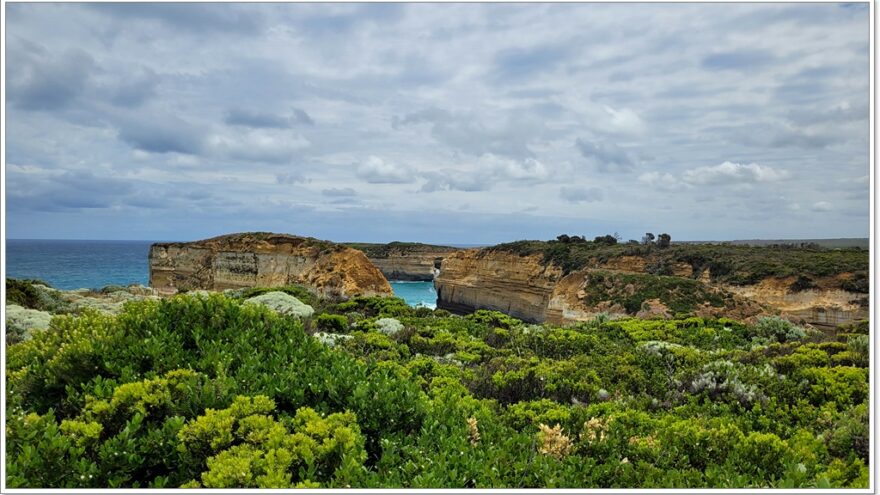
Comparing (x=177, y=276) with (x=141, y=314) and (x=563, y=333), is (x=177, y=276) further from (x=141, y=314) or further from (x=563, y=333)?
(x=141, y=314)

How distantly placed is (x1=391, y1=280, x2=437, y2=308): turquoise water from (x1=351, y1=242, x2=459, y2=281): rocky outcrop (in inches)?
129

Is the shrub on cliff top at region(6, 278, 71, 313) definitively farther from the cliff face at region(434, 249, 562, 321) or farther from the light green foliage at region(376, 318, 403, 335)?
the cliff face at region(434, 249, 562, 321)

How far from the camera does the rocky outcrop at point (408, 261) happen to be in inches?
4343

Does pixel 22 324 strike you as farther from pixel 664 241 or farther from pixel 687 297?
pixel 664 241

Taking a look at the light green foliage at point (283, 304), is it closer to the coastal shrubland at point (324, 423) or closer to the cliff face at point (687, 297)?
the coastal shrubland at point (324, 423)

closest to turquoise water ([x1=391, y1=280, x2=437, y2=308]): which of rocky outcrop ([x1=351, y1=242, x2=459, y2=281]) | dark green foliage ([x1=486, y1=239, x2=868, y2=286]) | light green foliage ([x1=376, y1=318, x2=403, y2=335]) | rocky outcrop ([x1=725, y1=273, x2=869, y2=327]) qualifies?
rocky outcrop ([x1=351, y1=242, x2=459, y2=281])

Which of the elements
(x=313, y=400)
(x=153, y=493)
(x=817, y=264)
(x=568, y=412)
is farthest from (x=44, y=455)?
(x=817, y=264)

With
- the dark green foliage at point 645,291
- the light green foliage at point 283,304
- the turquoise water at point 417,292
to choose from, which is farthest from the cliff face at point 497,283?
the light green foliage at point 283,304

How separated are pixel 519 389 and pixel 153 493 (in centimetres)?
558

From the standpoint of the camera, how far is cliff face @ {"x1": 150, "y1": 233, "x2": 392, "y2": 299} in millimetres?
44938

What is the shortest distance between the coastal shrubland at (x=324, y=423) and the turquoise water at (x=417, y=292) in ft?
217

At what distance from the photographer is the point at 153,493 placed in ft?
12.2

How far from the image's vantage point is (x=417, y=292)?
3558 inches

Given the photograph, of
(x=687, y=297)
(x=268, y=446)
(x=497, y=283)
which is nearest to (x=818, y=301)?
(x=687, y=297)
